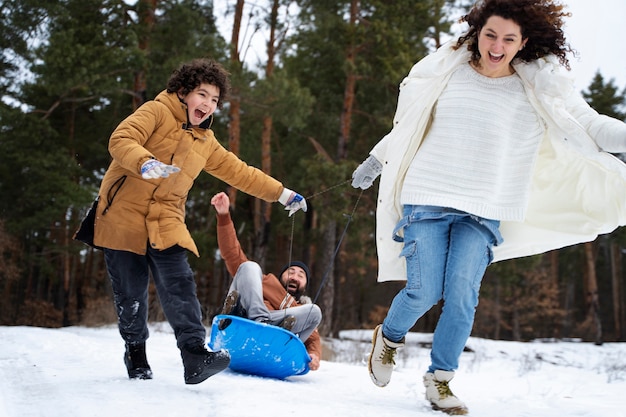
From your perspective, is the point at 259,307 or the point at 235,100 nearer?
the point at 259,307

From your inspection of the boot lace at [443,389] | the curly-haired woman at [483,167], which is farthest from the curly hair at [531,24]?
the boot lace at [443,389]

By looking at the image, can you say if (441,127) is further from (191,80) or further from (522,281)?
(522,281)

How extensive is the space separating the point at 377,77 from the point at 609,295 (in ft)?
83.2

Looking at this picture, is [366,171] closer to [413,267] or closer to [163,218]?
[413,267]

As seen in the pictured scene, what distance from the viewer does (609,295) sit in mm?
34250

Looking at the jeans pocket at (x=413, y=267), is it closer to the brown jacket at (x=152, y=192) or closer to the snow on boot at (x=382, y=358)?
the snow on boot at (x=382, y=358)

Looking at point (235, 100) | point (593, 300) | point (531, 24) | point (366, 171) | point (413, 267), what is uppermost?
point (235, 100)

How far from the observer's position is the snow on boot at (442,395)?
291cm

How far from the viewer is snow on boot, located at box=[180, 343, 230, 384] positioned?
2.96 metres

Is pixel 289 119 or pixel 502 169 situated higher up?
pixel 289 119

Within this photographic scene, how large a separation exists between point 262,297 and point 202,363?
1.39 metres

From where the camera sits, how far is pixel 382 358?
320cm

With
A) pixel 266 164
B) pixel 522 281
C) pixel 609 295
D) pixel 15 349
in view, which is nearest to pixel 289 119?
pixel 266 164

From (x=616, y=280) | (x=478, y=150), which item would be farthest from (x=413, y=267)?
(x=616, y=280)
